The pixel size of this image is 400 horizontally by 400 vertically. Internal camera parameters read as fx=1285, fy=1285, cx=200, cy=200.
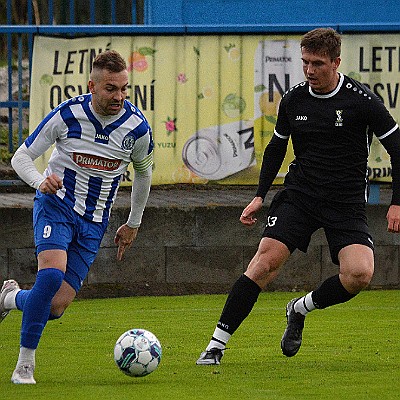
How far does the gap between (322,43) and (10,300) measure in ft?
7.78

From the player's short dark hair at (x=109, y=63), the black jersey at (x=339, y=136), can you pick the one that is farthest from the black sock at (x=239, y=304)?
the player's short dark hair at (x=109, y=63)

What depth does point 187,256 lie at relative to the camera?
38.2 ft

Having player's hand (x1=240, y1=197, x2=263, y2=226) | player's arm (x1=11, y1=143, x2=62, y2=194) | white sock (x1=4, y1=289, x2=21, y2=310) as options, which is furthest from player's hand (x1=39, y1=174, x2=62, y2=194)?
player's hand (x1=240, y1=197, x2=263, y2=226)

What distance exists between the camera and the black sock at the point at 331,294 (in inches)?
Result: 302

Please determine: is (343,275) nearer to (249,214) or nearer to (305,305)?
(305,305)

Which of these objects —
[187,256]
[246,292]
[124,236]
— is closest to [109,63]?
[124,236]

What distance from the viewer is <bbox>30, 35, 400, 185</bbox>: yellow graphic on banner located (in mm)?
11633

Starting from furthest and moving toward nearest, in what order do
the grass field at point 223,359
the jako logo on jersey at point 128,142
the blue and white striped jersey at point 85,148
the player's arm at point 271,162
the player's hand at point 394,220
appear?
the player's arm at point 271,162
the player's hand at point 394,220
the jako logo on jersey at point 128,142
the blue and white striped jersey at point 85,148
the grass field at point 223,359

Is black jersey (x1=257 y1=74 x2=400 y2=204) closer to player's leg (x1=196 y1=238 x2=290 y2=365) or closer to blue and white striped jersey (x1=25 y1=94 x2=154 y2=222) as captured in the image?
player's leg (x1=196 y1=238 x2=290 y2=365)

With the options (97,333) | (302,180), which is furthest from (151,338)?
(97,333)

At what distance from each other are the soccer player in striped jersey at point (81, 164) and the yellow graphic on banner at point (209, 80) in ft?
13.4

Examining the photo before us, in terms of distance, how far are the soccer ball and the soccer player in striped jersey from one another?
48 centimetres

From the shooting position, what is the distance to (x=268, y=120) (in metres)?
11.7

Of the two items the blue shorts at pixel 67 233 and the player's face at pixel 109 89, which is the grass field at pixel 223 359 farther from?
the player's face at pixel 109 89
